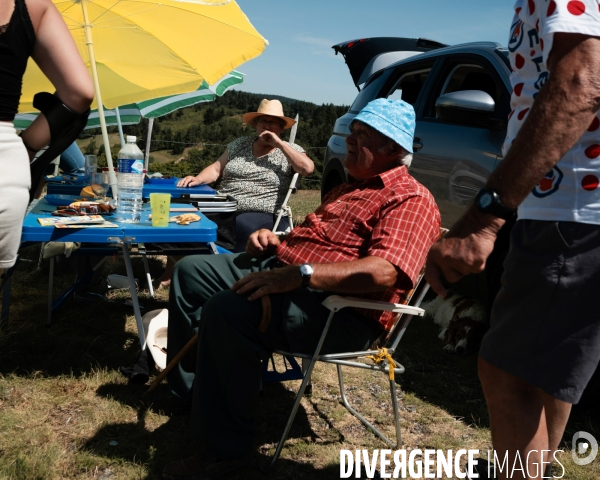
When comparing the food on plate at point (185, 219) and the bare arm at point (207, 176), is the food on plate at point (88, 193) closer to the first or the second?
the food on plate at point (185, 219)

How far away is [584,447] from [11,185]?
2.49 metres

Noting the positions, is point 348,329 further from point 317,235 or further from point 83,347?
point 83,347

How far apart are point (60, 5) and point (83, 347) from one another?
2.23m

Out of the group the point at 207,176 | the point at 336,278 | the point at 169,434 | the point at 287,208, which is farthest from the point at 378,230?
the point at 207,176

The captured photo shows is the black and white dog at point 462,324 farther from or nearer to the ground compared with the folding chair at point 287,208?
nearer to the ground

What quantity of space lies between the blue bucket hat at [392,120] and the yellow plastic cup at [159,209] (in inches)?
40.8

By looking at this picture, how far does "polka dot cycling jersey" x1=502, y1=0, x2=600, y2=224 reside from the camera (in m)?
1.29

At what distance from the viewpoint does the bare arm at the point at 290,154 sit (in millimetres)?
4629

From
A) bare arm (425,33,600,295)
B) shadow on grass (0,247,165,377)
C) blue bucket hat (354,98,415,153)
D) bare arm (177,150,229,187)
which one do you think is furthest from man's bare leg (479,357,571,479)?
bare arm (177,150,229,187)

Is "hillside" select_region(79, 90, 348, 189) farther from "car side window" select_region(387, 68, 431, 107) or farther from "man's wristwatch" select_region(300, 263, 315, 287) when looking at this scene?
"man's wristwatch" select_region(300, 263, 315, 287)

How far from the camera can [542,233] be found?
142 centimetres

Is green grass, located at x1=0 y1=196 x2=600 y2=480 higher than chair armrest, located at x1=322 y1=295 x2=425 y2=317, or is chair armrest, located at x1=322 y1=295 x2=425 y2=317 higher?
chair armrest, located at x1=322 y1=295 x2=425 y2=317

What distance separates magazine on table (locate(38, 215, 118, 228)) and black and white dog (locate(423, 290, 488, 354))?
7.30 feet

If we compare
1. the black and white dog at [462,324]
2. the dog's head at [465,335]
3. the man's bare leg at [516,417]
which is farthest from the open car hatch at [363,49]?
the man's bare leg at [516,417]
